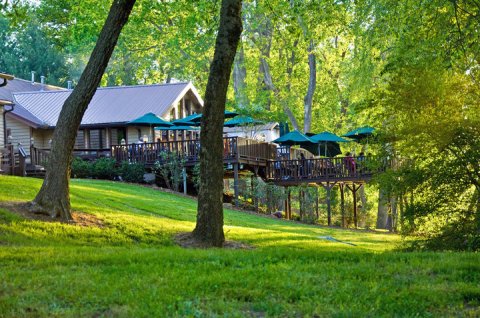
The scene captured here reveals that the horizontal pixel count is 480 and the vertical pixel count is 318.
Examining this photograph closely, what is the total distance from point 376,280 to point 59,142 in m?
8.10

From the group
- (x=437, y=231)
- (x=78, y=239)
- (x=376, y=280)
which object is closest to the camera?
(x=376, y=280)

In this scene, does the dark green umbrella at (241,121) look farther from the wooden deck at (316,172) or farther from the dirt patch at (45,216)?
the dirt patch at (45,216)

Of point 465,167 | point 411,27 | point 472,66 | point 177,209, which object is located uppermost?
point 411,27

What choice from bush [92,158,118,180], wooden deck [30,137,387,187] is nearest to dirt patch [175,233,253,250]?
wooden deck [30,137,387,187]

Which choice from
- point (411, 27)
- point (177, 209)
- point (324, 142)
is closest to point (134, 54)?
point (324, 142)

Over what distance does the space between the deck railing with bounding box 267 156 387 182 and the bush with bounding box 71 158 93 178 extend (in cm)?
983

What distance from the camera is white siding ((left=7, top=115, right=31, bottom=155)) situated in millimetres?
39219

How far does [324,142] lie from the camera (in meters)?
39.8

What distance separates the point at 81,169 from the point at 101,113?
7.21m

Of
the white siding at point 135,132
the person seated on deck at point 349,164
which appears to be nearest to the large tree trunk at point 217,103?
the person seated on deck at point 349,164

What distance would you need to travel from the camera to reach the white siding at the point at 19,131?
39.2m

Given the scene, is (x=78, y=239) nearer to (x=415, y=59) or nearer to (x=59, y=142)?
(x=59, y=142)

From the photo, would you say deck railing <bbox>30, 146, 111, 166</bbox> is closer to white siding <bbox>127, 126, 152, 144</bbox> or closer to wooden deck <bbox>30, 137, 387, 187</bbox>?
wooden deck <bbox>30, 137, 387, 187</bbox>

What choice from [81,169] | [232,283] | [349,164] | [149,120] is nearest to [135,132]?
[149,120]
